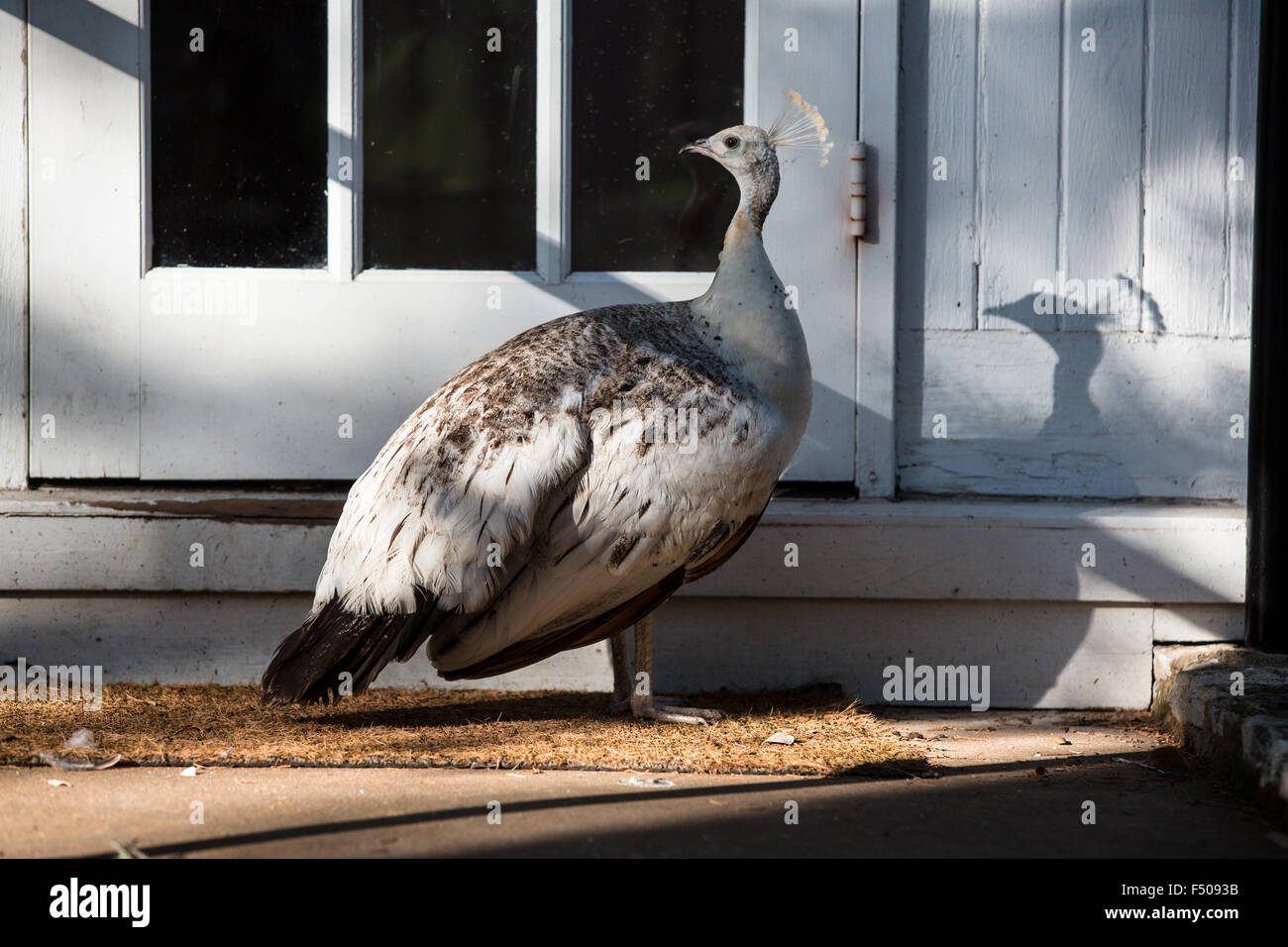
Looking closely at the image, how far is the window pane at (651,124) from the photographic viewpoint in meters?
3.79

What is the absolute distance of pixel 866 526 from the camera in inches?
143

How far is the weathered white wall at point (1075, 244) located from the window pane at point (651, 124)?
586 mm

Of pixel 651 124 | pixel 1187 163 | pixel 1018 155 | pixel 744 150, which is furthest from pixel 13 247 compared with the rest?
pixel 1187 163

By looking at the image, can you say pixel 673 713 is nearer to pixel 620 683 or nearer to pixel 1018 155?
pixel 620 683

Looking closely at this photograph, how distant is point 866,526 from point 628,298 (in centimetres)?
103

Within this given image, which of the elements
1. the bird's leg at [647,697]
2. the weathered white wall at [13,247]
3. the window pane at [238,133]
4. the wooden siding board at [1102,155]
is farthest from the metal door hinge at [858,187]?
the weathered white wall at [13,247]

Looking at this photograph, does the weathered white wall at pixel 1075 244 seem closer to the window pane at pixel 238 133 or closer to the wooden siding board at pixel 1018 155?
the wooden siding board at pixel 1018 155

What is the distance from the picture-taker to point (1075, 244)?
378cm

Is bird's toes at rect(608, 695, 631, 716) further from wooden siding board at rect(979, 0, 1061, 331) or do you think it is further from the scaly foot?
wooden siding board at rect(979, 0, 1061, 331)

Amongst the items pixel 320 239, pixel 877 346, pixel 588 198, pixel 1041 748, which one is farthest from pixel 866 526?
pixel 320 239

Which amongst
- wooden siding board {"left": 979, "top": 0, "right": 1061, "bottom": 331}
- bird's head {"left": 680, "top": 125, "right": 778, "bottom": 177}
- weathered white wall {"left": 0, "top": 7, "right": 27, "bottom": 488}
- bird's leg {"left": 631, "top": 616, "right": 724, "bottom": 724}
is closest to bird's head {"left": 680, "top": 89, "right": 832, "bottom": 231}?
bird's head {"left": 680, "top": 125, "right": 778, "bottom": 177}

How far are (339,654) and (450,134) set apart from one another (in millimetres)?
1783

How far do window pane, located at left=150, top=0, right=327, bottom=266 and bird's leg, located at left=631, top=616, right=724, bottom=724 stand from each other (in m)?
1.59

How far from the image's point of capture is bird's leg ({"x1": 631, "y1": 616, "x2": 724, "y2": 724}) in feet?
10.9
